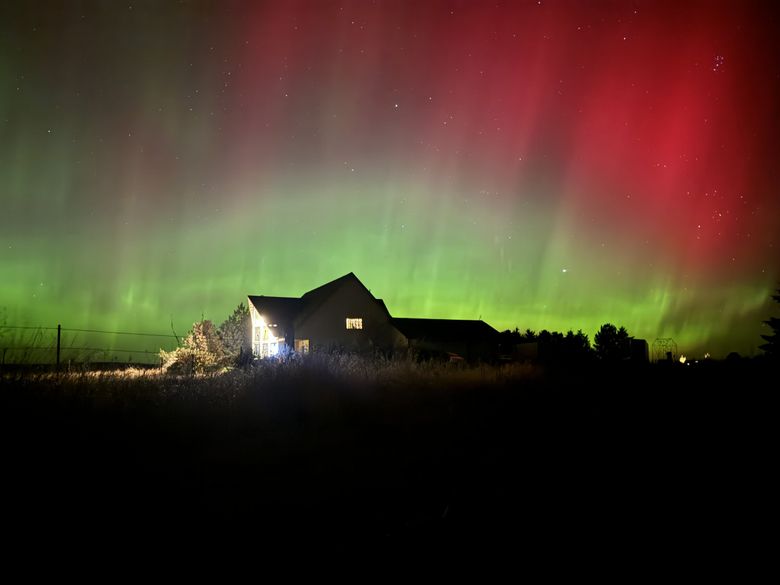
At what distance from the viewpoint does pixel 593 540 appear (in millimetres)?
4980

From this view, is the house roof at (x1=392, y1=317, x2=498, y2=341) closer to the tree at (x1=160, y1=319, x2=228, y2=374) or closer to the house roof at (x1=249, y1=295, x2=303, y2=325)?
the house roof at (x1=249, y1=295, x2=303, y2=325)

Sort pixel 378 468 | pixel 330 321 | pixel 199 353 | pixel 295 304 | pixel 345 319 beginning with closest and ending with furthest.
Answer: pixel 378 468 < pixel 199 353 < pixel 330 321 < pixel 345 319 < pixel 295 304

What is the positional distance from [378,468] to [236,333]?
36269 mm

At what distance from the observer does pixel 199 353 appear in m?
34.5

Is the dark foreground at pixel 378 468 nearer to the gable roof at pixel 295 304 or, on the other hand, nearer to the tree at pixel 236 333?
the tree at pixel 236 333

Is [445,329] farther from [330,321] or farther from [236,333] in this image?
[236,333]

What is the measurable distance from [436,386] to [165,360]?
1155 inches

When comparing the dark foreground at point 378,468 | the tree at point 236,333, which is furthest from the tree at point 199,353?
the dark foreground at point 378,468

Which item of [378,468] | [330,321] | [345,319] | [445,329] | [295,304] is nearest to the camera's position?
[378,468]

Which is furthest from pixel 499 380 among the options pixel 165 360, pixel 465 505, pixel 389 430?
pixel 165 360

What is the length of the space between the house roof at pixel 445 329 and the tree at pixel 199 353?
19.6 meters

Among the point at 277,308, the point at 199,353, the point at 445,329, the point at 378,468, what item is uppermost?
the point at 277,308

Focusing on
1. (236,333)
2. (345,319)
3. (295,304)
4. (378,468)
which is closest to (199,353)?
(236,333)

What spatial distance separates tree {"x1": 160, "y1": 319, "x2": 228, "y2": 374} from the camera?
3322 centimetres
